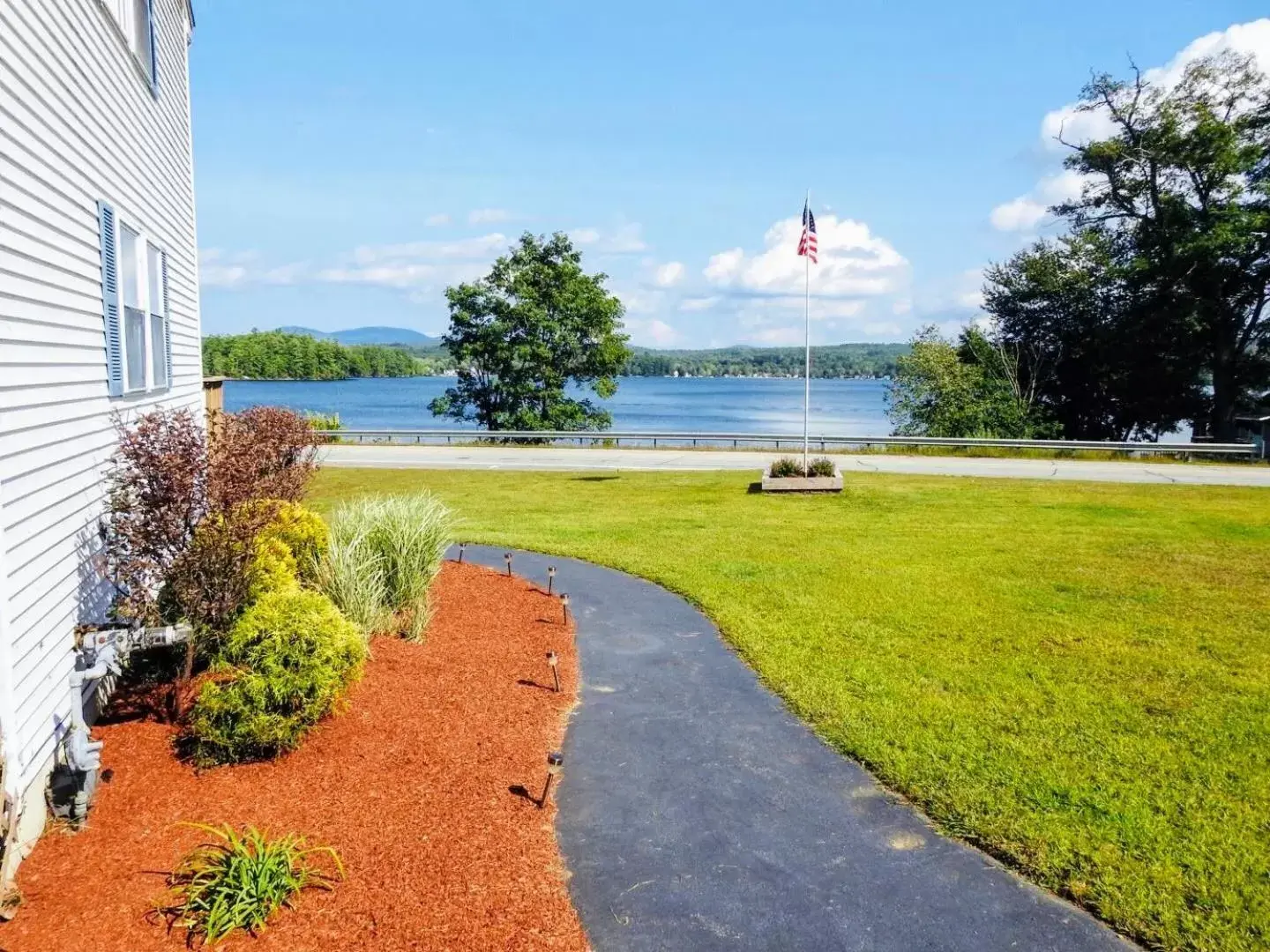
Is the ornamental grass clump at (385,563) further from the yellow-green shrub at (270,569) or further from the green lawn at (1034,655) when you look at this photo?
the green lawn at (1034,655)

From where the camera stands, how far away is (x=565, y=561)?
1115 cm

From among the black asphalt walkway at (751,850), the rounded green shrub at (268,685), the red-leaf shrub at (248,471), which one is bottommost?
the black asphalt walkway at (751,850)

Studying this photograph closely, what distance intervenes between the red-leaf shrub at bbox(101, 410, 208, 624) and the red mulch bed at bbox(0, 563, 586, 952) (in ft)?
3.08

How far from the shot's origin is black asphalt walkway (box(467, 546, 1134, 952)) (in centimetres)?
369

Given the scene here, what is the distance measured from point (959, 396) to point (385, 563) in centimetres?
2909

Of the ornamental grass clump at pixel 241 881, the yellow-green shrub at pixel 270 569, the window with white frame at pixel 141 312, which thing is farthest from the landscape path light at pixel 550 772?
the window with white frame at pixel 141 312

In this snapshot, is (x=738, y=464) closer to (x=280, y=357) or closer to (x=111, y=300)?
(x=111, y=300)

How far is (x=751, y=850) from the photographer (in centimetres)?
434

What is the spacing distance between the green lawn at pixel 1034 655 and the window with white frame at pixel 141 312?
5.41m

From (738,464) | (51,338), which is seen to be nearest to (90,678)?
(51,338)

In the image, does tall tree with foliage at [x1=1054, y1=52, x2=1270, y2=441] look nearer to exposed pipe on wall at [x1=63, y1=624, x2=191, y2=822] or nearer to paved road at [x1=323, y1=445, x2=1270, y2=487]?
paved road at [x1=323, y1=445, x2=1270, y2=487]

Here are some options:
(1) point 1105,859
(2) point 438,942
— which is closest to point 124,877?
(2) point 438,942

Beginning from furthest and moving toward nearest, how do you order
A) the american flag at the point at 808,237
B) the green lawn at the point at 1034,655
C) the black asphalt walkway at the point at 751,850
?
the american flag at the point at 808,237
the green lawn at the point at 1034,655
the black asphalt walkway at the point at 751,850

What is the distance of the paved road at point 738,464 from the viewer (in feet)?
69.3
